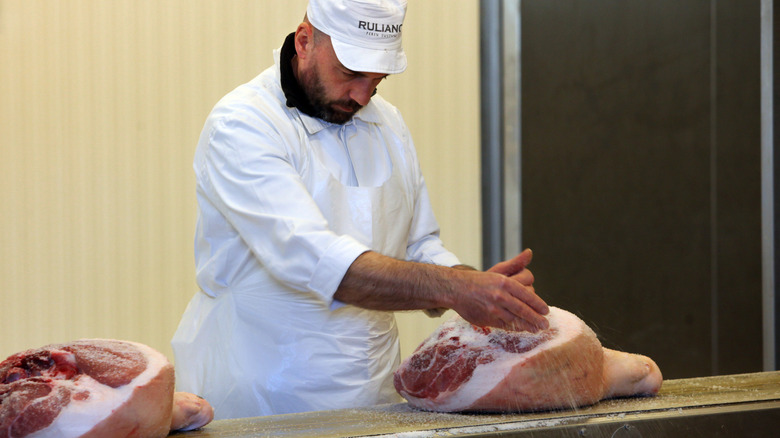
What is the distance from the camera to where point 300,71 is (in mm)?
1838

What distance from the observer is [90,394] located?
1180 millimetres

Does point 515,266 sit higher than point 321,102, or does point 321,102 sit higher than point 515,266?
point 321,102

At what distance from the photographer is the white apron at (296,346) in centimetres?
177

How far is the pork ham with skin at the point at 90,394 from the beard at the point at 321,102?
74 centimetres

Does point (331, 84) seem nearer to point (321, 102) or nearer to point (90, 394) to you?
point (321, 102)

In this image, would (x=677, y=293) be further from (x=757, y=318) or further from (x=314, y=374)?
(x=314, y=374)

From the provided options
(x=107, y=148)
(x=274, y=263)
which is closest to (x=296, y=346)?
(x=274, y=263)

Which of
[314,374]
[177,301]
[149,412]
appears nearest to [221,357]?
[314,374]

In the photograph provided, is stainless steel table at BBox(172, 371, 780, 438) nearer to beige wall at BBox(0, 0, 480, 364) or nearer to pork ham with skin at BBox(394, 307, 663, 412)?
pork ham with skin at BBox(394, 307, 663, 412)

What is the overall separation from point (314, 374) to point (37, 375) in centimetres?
67

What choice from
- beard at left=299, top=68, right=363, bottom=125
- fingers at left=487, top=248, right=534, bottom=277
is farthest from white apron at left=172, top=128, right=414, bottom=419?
fingers at left=487, top=248, right=534, bottom=277

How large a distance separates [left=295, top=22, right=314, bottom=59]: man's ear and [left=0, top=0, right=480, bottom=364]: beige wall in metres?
1.32

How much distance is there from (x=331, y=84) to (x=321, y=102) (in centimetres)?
5

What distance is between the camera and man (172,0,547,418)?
5.28 feet
